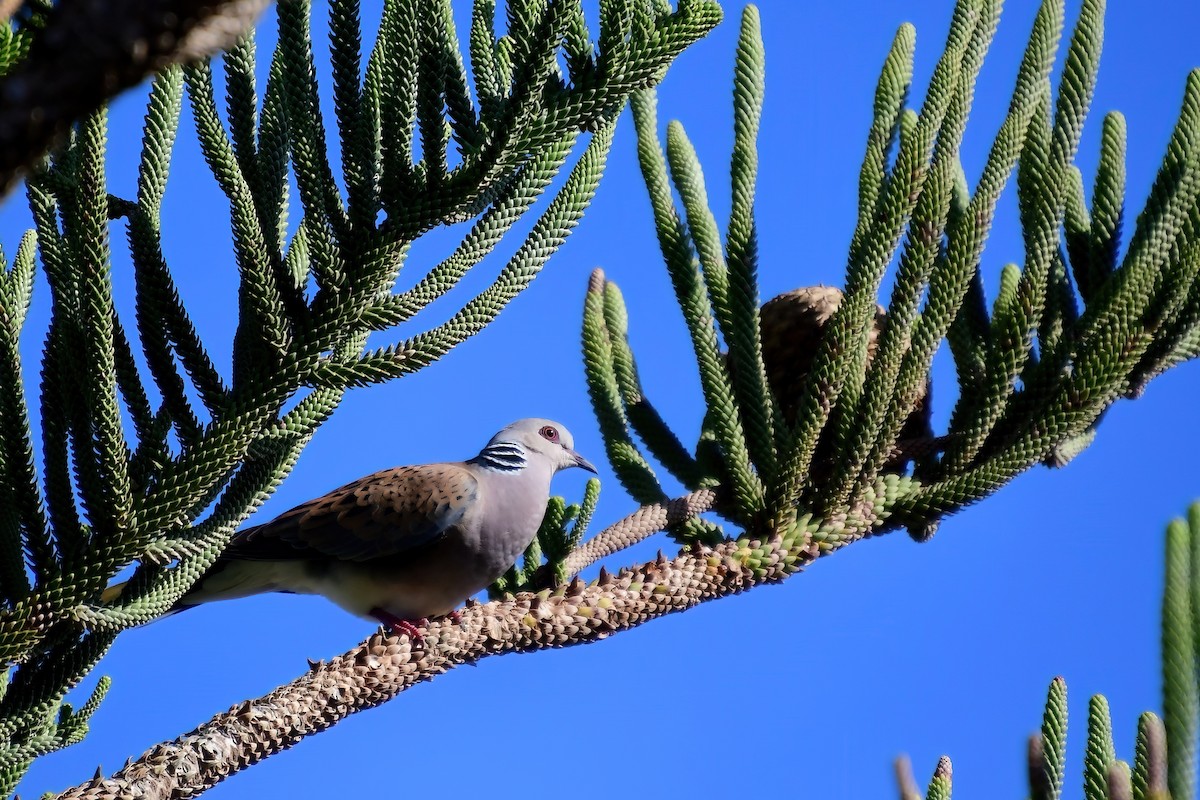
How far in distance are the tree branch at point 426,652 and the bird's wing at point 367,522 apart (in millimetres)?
1556

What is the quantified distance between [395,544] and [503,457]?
29.1 inches

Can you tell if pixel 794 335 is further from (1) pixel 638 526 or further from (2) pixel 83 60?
(2) pixel 83 60

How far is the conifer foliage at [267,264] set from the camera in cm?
283

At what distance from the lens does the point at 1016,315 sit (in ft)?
12.7

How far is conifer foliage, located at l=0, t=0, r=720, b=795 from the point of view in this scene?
2828 millimetres

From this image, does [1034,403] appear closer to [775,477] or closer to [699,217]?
[775,477]

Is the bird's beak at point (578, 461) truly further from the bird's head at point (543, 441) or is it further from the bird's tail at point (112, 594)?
the bird's tail at point (112, 594)

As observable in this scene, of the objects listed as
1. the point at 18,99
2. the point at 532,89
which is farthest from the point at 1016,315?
the point at 18,99

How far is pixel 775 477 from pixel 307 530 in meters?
1.98

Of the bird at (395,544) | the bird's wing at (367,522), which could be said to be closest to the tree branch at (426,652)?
the bird at (395,544)

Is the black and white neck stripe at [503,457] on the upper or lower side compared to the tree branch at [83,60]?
upper

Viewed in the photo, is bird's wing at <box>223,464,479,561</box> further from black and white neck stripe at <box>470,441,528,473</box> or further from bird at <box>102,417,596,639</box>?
black and white neck stripe at <box>470,441,528,473</box>

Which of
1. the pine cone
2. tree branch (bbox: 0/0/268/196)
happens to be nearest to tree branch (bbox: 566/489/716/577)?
the pine cone

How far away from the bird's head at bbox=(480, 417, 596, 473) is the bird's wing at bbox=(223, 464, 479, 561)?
0.57 metres
